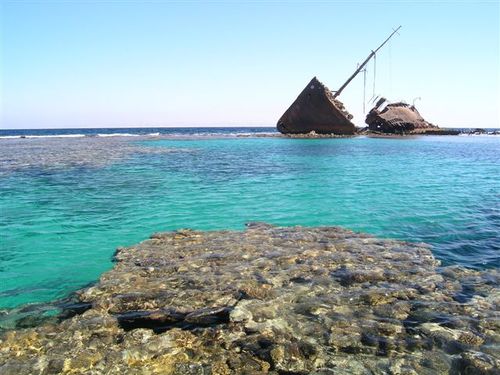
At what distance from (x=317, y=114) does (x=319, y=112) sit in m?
→ 0.39

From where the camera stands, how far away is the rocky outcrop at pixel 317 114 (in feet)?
159

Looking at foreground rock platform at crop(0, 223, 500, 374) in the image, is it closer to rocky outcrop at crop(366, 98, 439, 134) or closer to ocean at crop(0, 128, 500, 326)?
ocean at crop(0, 128, 500, 326)

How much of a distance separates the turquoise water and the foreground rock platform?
4.19 feet

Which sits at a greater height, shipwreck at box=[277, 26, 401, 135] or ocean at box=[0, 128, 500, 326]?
shipwreck at box=[277, 26, 401, 135]

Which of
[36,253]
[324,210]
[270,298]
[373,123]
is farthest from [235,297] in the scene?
[373,123]

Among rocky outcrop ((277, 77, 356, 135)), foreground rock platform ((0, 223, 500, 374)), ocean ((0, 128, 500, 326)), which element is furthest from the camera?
rocky outcrop ((277, 77, 356, 135))

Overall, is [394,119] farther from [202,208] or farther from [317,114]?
[202,208]

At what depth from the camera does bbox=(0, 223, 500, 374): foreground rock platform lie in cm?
426

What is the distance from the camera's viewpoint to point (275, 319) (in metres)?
5.14

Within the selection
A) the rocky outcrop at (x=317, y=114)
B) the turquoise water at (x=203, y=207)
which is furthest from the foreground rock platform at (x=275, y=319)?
the rocky outcrop at (x=317, y=114)

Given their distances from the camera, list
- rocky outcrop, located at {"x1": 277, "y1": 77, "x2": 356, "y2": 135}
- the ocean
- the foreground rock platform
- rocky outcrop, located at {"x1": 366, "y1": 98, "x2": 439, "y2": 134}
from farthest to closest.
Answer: rocky outcrop, located at {"x1": 366, "y1": 98, "x2": 439, "y2": 134} → rocky outcrop, located at {"x1": 277, "y1": 77, "x2": 356, "y2": 135} → the ocean → the foreground rock platform

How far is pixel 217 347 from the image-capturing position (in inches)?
180

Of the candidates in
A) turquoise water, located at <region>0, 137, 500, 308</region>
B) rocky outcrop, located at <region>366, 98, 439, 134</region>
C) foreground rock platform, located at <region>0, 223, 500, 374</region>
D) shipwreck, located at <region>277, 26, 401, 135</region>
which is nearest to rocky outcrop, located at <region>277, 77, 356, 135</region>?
shipwreck, located at <region>277, 26, 401, 135</region>

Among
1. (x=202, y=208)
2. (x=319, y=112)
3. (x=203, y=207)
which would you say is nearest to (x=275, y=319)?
(x=202, y=208)
